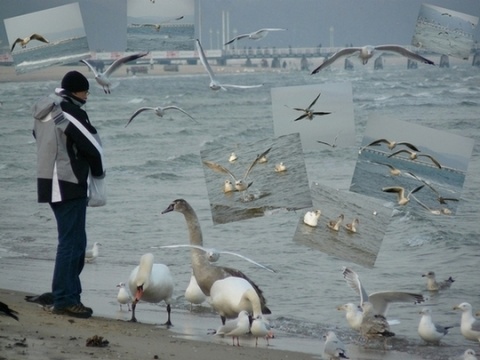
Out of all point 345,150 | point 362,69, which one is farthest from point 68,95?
point 362,69

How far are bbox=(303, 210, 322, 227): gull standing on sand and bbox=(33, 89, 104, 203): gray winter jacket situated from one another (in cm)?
377

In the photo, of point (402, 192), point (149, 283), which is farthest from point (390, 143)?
point (149, 283)

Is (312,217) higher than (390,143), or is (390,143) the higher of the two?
(390,143)

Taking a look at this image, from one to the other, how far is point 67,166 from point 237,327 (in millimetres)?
1363

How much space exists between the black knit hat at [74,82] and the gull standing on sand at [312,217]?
3.82 meters

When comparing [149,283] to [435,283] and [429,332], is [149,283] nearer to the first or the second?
[429,332]

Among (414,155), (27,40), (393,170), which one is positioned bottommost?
(393,170)

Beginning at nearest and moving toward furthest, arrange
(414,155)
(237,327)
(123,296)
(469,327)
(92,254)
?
(237,327) < (469,327) < (123,296) < (414,155) < (92,254)

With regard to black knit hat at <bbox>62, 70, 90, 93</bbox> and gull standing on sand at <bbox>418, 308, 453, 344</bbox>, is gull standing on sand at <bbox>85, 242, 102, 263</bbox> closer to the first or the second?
black knit hat at <bbox>62, 70, 90, 93</bbox>

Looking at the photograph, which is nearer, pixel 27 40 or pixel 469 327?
pixel 469 327

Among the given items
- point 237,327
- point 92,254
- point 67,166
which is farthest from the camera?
point 92,254

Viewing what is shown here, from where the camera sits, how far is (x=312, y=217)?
415 inches

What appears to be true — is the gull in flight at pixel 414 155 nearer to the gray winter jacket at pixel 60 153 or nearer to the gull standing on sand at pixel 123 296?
the gull standing on sand at pixel 123 296

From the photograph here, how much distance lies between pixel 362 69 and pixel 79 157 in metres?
17.8
